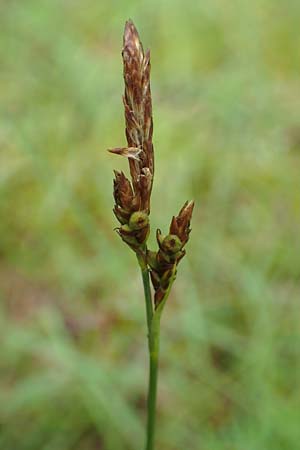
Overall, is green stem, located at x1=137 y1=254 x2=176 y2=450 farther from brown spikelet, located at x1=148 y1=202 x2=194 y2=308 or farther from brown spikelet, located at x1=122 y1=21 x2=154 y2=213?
brown spikelet, located at x1=122 y1=21 x2=154 y2=213

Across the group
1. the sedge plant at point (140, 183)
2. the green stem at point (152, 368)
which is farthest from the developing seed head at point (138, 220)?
the green stem at point (152, 368)

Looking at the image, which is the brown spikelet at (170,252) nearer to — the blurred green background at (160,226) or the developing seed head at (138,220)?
the developing seed head at (138,220)

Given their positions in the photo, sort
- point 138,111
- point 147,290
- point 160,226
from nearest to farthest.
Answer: point 138,111 < point 147,290 < point 160,226

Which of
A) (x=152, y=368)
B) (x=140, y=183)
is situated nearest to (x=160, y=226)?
(x=152, y=368)

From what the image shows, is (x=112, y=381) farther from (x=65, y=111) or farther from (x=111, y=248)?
(x=65, y=111)

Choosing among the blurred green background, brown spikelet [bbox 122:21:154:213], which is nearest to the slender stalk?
brown spikelet [bbox 122:21:154:213]

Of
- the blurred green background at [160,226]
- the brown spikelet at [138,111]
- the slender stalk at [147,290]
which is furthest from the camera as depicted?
the blurred green background at [160,226]

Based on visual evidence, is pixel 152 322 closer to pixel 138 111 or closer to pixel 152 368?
pixel 152 368
